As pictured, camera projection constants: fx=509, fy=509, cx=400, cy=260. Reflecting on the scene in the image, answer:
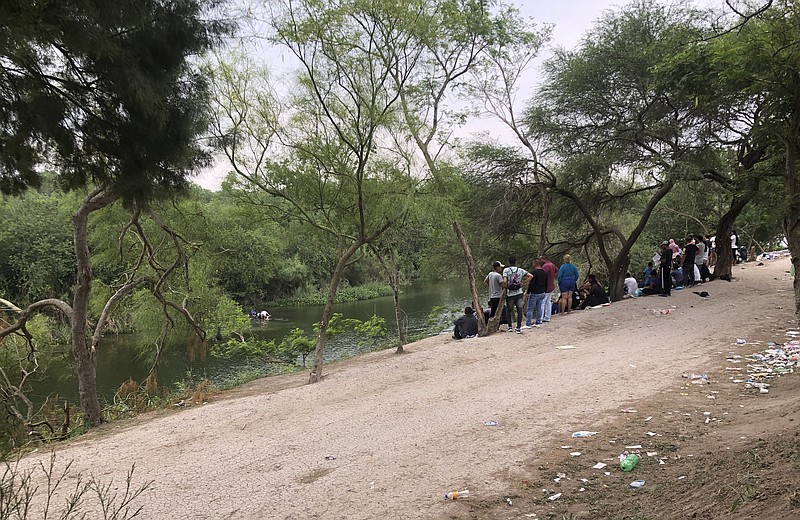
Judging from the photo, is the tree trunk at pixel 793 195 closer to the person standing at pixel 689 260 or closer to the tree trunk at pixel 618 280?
the person standing at pixel 689 260

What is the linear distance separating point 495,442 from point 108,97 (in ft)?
16.0

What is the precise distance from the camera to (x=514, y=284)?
12.0 metres

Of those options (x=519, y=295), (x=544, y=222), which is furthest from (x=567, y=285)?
(x=519, y=295)

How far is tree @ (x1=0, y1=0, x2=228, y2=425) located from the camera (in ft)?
10.4

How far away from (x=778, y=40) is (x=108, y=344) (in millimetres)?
27988

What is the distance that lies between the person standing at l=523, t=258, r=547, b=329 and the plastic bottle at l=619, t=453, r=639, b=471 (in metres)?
7.54

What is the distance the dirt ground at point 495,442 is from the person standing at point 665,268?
402 centimetres

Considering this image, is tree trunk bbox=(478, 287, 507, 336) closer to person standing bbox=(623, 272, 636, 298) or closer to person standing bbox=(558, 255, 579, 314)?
person standing bbox=(558, 255, 579, 314)

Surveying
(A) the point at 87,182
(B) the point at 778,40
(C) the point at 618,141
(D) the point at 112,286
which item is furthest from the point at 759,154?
(D) the point at 112,286

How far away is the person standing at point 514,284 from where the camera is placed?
1185 centimetres

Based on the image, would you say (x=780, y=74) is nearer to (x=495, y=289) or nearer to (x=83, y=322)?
(x=495, y=289)

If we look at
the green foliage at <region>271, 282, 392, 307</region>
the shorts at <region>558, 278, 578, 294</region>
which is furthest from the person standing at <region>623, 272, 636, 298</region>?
the green foliage at <region>271, 282, 392, 307</region>

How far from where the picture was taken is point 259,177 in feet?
34.7

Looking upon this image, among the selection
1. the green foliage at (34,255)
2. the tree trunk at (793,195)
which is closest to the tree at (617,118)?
the tree trunk at (793,195)
